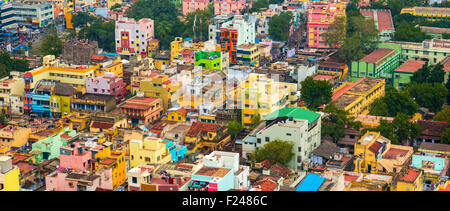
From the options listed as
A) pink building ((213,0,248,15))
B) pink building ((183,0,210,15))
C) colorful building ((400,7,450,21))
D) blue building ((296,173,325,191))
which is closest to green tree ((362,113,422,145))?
blue building ((296,173,325,191))

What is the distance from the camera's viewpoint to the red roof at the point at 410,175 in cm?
2304

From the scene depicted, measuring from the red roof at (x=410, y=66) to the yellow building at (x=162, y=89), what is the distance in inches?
573

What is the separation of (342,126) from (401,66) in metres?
14.2

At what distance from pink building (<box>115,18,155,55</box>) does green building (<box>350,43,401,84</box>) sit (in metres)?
15.2

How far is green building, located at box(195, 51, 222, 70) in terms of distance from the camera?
1630 inches

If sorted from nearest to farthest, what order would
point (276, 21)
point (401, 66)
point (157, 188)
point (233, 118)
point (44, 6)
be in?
point (157, 188)
point (233, 118)
point (401, 66)
point (276, 21)
point (44, 6)

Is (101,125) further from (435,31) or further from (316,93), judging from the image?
(435,31)

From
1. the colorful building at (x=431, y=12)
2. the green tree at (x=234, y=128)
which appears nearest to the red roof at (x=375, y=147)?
the green tree at (x=234, y=128)

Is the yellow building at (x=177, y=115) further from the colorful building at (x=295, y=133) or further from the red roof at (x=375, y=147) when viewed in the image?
the red roof at (x=375, y=147)

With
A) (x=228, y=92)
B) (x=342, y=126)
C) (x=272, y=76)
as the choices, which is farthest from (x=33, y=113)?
(x=342, y=126)

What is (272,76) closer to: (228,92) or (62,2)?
(228,92)

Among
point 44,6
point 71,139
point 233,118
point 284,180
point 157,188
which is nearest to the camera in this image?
point 157,188

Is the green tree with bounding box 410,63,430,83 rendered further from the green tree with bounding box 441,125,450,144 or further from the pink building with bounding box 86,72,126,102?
the pink building with bounding box 86,72,126,102

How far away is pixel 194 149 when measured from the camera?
96.0 feet
